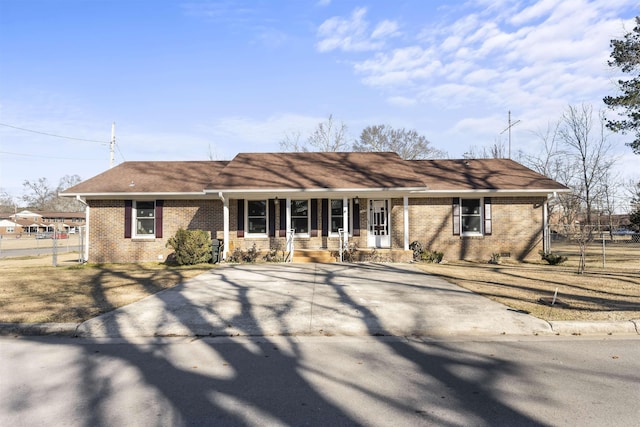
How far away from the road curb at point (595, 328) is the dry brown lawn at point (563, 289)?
32 cm

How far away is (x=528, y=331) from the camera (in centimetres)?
646

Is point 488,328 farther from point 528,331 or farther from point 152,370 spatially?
point 152,370

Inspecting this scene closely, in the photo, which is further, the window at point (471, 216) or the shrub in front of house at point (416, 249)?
the window at point (471, 216)

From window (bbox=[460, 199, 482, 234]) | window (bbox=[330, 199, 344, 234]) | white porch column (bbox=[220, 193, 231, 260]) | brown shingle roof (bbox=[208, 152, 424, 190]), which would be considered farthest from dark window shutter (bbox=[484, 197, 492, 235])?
white porch column (bbox=[220, 193, 231, 260])

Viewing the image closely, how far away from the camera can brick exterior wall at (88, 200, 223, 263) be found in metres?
17.4

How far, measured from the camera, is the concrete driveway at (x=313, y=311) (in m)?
6.54

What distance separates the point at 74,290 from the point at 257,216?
337 inches

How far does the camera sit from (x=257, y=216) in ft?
57.4

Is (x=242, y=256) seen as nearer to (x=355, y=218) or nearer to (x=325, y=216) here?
(x=325, y=216)

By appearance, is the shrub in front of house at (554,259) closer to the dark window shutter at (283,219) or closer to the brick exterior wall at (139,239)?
the dark window shutter at (283,219)

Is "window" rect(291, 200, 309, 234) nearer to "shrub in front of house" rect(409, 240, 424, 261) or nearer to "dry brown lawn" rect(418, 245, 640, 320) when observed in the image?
"shrub in front of house" rect(409, 240, 424, 261)

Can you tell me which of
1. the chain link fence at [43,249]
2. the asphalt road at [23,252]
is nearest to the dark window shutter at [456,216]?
the chain link fence at [43,249]

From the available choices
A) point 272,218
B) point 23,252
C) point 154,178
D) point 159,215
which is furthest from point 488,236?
point 23,252

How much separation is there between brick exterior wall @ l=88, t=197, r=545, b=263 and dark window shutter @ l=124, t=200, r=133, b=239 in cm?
20
